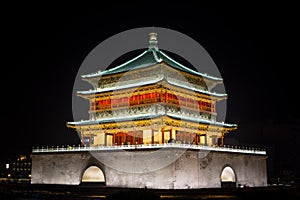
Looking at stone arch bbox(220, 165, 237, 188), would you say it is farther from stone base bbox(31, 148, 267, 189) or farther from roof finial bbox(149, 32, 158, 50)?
roof finial bbox(149, 32, 158, 50)

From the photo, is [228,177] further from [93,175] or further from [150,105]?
[93,175]

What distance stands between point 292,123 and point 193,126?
43.5m

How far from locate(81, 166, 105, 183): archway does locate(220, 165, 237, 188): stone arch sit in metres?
12.1

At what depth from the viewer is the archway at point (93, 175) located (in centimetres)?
3800

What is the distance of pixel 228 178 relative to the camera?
40312 mm

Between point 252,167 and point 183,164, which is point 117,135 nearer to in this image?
point 183,164

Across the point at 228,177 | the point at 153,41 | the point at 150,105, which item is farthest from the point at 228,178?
the point at 153,41

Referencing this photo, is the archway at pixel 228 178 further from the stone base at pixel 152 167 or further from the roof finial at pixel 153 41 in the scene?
the roof finial at pixel 153 41

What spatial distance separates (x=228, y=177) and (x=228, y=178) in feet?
0.38

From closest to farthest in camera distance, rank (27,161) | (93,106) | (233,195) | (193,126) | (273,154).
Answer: (233,195)
(193,126)
(93,106)
(273,154)
(27,161)

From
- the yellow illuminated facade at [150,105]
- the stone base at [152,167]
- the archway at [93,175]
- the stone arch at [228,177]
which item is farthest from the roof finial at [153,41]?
the stone arch at [228,177]

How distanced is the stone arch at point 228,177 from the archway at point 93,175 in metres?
12.1

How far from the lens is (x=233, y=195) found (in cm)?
2828

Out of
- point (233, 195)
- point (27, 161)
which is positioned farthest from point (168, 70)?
point (27, 161)
